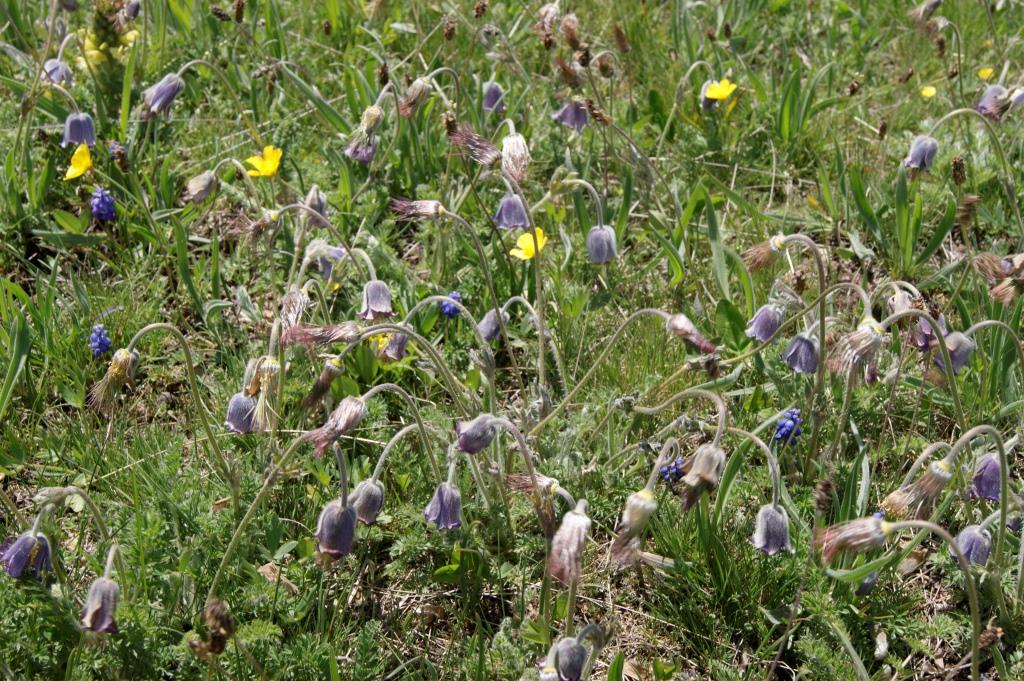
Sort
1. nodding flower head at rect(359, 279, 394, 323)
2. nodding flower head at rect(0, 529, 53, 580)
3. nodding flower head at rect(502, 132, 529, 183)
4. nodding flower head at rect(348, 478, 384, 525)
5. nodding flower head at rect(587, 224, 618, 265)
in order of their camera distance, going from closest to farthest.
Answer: nodding flower head at rect(0, 529, 53, 580) → nodding flower head at rect(348, 478, 384, 525) → nodding flower head at rect(502, 132, 529, 183) → nodding flower head at rect(359, 279, 394, 323) → nodding flower head at rect(587, 224, 618, 265)

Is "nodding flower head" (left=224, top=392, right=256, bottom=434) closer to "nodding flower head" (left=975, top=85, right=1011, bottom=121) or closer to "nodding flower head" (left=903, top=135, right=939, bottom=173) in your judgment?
"nodding flower head" (left=903, top=135, right=939, bottom=173)

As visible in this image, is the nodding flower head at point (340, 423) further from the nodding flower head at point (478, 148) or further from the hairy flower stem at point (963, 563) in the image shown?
the hairy flower stem at point (963, 563)

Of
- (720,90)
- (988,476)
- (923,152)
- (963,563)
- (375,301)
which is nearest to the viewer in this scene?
(963,563)

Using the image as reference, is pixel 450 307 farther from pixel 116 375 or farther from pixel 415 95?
pixel 116 375

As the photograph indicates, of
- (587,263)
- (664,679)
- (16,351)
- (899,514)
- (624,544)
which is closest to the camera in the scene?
(624,544)

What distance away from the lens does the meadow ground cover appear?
2.26 m

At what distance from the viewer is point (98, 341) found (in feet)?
9.64

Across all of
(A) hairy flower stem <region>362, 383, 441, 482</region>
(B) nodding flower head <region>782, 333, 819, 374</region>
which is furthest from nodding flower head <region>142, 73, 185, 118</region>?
(B) nodding flower head <region>782, 333, 819, 374</region>

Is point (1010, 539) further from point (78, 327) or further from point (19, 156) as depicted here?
point (19, 156)

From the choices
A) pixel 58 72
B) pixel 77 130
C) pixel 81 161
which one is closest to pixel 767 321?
pixel 81 161

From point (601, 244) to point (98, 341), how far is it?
1429 mm

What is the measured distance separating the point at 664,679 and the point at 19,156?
2.64 meters

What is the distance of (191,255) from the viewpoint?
138 inches

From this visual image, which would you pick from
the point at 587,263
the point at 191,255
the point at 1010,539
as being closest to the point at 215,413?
the point at 191,255
